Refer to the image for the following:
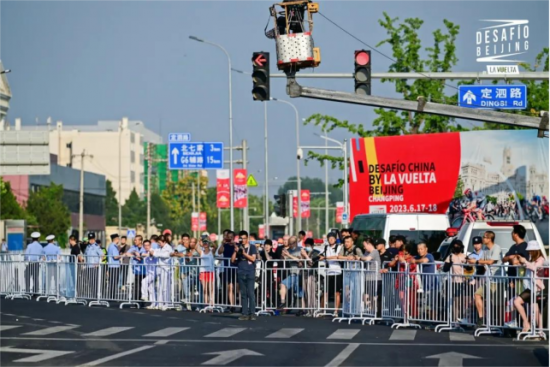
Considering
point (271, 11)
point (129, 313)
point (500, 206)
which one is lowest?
point (129, 313)

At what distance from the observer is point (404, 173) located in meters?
30.2

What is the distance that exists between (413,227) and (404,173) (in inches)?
57.7

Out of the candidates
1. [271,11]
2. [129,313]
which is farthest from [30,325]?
[271,11]

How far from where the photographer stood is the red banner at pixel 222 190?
4991cm

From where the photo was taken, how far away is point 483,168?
2877 centimetres

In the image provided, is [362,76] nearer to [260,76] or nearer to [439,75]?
[260,76]

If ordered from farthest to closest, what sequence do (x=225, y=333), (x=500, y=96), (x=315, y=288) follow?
(x=500, y=96) → (x=315, y=288) → (x=225, y=333)

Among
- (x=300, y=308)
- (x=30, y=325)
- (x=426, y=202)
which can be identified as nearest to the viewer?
(x=30, y=325)

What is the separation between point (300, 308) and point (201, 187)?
4319 inches

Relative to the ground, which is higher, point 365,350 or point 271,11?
point 271,11

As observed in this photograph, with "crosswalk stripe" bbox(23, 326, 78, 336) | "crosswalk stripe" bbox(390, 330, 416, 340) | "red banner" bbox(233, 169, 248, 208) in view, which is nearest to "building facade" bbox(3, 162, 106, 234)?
"red banner" bbox(233, 169, 248, 208)

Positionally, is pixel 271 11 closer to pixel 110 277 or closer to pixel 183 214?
pixel 110 277

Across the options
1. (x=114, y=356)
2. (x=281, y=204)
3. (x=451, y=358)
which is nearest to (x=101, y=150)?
(x=281, y=204)

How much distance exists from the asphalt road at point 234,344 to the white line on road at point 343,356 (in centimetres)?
1
